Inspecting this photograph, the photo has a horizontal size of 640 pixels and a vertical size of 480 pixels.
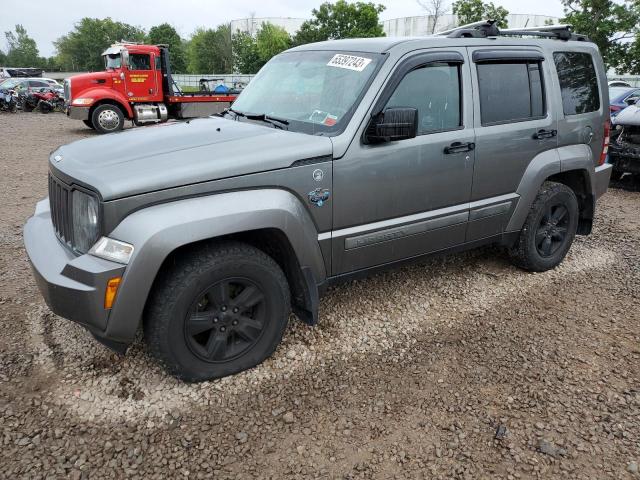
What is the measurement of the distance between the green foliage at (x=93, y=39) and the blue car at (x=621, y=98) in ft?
255

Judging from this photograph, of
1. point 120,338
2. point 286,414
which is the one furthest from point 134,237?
point 286,414

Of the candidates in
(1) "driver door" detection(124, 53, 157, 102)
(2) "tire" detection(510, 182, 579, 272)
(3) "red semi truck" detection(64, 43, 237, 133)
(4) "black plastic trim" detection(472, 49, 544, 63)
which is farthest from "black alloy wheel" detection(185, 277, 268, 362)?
(1) "driver door" detection(124, 53, 157, 102)

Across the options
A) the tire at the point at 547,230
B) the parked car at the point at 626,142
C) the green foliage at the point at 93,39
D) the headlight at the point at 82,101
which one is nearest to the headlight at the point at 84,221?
the tire at the point at 547,230

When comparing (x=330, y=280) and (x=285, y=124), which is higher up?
(x=285, y=124)

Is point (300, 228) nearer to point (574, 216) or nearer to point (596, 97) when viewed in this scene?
point (574, 216)

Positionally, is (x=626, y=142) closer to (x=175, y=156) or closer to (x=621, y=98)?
(x=621, y=98)

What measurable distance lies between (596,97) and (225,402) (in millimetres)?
4142

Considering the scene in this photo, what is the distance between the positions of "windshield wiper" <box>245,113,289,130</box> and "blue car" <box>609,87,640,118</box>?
10287mm

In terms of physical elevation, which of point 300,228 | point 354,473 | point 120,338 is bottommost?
point 354,473

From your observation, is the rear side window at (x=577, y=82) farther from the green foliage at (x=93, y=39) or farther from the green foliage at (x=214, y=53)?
the green foliage at (x=93, y=39)

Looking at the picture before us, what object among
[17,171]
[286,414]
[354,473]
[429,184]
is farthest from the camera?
[17,171]

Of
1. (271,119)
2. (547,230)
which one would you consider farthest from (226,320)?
(547,230)

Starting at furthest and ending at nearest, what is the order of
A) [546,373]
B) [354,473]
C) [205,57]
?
1. [205,57]
2. [546,373]
3. [354,473]

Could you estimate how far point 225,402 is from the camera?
273cm
